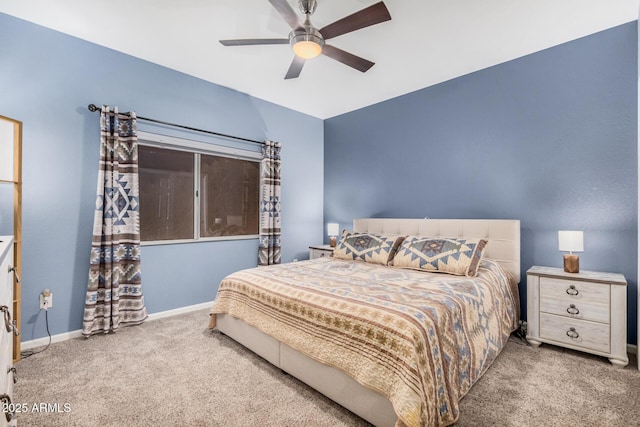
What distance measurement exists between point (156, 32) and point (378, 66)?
7.17 ft

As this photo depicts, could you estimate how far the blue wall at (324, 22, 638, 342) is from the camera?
2588 millimetres

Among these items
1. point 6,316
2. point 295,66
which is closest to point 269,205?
point 295,66

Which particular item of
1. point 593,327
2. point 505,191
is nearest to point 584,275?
point 593,327

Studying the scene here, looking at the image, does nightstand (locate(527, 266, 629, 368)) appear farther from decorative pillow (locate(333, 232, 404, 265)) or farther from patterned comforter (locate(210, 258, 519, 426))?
decorative pillow (locate(333, 232, 404, 265))

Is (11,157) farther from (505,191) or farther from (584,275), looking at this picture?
(584,275)

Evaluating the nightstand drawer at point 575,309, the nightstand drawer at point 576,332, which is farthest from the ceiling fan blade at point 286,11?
the nightstand drawer at point 576,332

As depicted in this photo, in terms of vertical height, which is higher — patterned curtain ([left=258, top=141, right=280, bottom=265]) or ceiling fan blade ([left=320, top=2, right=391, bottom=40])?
ceiling fan blade ([left=320, top=2, right=391, bottom=40])

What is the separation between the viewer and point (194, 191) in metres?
3.74

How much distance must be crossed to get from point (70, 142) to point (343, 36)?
2690 millimetres

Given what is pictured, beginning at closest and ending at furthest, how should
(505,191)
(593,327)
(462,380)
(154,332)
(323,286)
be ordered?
(462,380), (323,286), (593,327), (154,332), (505,191)

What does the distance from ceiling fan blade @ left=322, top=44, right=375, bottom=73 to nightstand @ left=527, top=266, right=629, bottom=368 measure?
2323mm

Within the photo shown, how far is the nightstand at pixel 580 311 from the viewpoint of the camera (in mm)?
2285

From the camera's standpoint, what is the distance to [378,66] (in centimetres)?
329

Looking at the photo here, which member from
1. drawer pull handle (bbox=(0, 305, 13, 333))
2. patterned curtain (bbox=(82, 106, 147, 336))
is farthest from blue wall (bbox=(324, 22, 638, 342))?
drawer pull handle (bbox=(0, 305, 13, 333))
